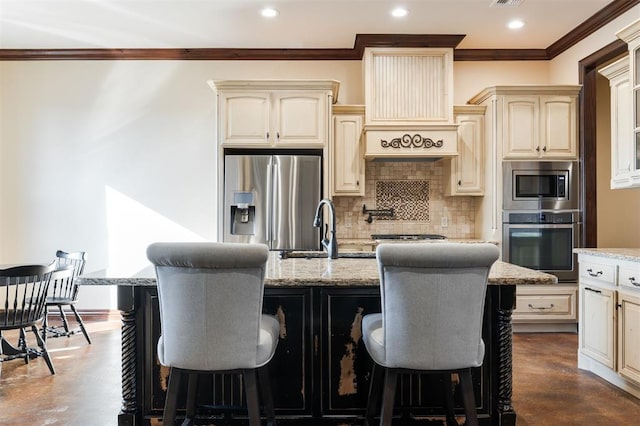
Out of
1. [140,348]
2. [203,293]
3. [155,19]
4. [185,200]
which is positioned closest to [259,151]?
[185,200]

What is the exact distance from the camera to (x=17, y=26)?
4242 millimetres

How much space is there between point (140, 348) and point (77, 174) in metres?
3.40

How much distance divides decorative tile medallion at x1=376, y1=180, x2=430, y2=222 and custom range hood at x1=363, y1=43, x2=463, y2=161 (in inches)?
19.1

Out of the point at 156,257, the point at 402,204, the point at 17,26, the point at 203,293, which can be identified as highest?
the point at 17,26

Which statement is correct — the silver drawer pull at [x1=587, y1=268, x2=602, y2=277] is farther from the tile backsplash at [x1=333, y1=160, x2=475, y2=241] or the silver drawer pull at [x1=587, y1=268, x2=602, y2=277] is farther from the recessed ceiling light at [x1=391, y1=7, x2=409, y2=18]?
the recessed ceiling light at [x1=391, y1=7, x2=409, y2=18]

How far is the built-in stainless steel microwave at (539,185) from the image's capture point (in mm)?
4258

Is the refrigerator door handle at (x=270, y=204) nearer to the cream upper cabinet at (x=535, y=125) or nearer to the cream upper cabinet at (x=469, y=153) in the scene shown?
the cream upper cabinet at (x=469, y=153)

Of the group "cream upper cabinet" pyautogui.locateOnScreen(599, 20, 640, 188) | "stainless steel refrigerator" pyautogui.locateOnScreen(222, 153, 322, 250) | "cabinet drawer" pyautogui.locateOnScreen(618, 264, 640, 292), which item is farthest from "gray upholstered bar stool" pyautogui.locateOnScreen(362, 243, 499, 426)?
"stainless steel refrigerator" pyautogui.locateOnScreen(222, 153, 322, 250)

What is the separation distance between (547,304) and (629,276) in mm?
1626

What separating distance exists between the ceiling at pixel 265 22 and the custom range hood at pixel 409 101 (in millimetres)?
249

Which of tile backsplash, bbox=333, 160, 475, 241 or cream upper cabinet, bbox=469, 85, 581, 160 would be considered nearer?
cream upper cabinet, bbox=469, 85, 581, 160

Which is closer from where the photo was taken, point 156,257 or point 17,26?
point 156,257

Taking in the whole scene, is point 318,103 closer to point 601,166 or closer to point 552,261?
point 552,261

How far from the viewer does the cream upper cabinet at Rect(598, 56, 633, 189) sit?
3062 millimetres
